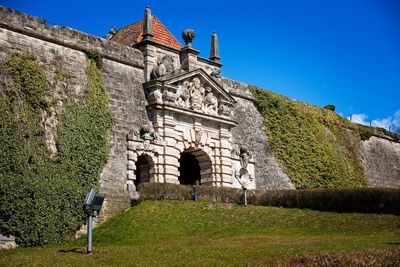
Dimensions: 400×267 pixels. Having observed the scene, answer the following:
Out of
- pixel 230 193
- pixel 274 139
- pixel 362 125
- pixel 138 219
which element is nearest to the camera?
pixel 138 219

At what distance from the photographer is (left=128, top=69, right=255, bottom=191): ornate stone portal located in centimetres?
2356

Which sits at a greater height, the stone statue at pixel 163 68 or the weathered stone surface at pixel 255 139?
the stone statue at pixel 163 68

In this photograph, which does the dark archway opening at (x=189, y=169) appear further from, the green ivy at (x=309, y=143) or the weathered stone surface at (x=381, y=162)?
the weathered stone surface at (x=381, y=162)

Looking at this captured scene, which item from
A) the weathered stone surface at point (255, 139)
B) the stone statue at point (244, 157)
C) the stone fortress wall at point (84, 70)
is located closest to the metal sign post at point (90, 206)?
the stone fortress wall at point (84, 70)

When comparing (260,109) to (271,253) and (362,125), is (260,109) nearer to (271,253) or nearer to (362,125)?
(362,125)

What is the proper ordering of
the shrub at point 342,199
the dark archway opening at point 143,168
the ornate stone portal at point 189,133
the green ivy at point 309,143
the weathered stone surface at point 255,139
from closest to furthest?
the shrub at point 342,199
the ornate stone portal at point 189,133
the dark archway opening at point 143,168
the weathered stone surface at point 255,139
the green ivy at point 309,143

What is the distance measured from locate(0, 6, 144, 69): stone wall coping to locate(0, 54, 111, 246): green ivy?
1088 millimetres

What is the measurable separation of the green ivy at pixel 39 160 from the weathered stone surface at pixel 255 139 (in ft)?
29.0

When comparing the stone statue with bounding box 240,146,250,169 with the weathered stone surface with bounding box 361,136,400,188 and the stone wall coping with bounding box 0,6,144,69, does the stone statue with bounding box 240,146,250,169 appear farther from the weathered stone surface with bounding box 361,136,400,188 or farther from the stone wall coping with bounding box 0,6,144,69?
the weathered stone surface with bounding box 361,136,400,188

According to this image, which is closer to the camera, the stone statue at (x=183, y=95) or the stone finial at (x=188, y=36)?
the stone statue at (x=183, y=95)

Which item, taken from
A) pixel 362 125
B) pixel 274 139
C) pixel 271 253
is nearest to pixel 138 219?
pixel 271 253

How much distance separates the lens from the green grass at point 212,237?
491 inches

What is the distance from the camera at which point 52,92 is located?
68.3 feet

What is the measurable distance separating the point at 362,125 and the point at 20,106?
2542cm
